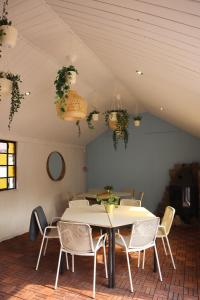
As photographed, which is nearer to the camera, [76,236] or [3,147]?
[76,236]

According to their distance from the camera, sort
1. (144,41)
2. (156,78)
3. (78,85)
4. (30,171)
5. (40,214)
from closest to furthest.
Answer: (144,41), (156,78), (40,214), (78,85), (30,171)

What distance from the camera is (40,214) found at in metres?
3.87

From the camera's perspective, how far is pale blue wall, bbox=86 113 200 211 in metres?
7.07

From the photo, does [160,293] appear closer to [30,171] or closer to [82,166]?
[30,171]

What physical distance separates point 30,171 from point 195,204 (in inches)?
173

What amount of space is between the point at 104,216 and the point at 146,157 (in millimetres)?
4185

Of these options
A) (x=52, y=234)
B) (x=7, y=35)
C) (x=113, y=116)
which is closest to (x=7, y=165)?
(x=52, y=234)

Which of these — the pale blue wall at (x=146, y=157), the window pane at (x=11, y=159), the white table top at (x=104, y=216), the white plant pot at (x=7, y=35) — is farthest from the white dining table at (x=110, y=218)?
the pale blue wall at (x=146, y=157)

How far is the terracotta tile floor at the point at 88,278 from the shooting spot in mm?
2912

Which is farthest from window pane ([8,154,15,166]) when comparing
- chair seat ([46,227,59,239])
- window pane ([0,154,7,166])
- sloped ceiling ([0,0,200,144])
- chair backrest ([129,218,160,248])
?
chair backrest ([129,218,160,248])

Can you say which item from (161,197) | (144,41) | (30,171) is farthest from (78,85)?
(161,197)

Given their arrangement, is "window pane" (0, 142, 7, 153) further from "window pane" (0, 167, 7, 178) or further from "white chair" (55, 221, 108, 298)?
"white chair" (55, 221, 108, 298)

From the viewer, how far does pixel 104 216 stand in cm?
359

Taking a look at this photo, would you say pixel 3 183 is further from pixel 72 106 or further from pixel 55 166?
pixel 72 106
